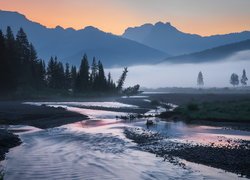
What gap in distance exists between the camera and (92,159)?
26.0 meters

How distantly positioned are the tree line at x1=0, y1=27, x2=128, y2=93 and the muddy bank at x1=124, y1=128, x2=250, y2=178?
58206 millimetres

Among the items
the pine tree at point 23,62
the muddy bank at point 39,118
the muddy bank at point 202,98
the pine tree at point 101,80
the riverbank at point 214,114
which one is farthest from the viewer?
the pine tree at point 101,80

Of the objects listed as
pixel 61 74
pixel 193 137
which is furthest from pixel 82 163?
pixel 61 74

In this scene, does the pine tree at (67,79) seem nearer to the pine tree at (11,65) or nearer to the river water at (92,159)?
the pine tree at (11,65)

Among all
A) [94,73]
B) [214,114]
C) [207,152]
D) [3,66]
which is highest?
[94,73]

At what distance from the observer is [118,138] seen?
36250 millimetres

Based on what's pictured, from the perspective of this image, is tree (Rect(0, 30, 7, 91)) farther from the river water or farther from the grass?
the river water

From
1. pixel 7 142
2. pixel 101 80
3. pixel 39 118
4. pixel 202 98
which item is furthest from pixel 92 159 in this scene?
pixel 101 80

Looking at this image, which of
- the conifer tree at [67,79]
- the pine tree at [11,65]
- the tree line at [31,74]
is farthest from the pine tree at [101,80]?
the pine tree at [11,65]

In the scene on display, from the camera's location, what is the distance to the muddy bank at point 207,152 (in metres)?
24.0

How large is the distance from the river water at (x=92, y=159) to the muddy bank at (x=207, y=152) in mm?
930

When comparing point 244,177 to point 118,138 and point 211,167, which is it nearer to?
point 211,167

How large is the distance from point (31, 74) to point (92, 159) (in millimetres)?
82686

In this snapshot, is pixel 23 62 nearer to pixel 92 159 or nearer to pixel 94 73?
pixel 94 73
